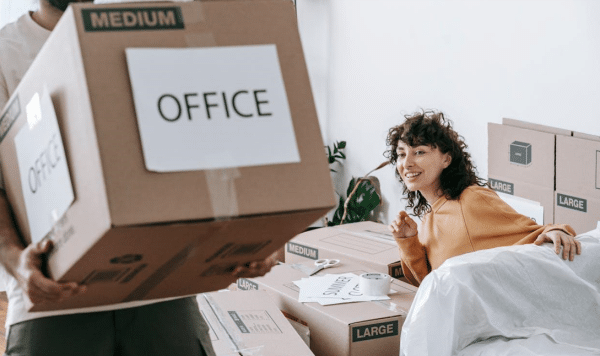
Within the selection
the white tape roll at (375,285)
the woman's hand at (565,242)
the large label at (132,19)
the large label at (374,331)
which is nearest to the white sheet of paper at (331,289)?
the white tape roll at (375,285)

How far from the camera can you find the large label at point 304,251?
245cm

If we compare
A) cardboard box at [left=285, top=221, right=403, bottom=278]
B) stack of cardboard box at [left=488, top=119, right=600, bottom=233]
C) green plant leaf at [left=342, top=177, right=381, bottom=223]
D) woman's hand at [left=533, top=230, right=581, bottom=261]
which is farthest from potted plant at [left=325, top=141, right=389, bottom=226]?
woman's hand at [left=533, top=230, right=581, bottom=261]

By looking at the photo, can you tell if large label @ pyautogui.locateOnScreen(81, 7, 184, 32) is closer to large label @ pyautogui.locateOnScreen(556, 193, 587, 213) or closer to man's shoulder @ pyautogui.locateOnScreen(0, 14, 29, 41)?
man's shoulder @ pyautogui.locateOnScreen(0, 14, 29, 41)

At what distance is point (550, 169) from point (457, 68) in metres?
1.08

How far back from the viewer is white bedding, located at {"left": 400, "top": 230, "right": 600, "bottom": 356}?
157cm

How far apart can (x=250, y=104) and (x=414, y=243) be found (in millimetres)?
1359

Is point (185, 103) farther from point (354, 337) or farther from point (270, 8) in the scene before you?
point (354, 337)

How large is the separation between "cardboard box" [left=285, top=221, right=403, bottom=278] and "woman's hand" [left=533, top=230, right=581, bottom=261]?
579 millimetres

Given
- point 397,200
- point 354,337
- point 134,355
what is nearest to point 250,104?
point 134,355

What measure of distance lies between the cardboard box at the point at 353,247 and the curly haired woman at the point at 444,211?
123mm

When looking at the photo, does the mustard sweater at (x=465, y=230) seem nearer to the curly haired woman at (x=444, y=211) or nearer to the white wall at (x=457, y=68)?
the curly haired woman at (x=444, y=211)

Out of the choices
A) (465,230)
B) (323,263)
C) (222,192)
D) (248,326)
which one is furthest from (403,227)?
(222,192)

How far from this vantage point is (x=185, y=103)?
769 mm

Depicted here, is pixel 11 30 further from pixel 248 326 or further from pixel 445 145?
pixel 445 145
